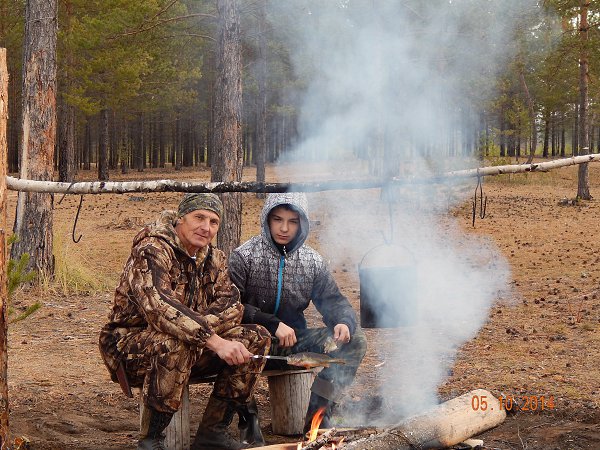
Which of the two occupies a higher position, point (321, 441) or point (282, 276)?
point (282, 276)

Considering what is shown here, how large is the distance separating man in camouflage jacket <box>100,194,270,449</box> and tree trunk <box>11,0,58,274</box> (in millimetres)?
4903

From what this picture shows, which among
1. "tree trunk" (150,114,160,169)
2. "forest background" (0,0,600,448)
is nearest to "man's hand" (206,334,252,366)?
"forest background" (0,0,600,448)

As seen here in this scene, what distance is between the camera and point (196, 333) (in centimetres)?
348

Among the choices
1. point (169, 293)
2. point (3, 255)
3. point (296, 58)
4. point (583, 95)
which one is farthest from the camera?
point (583, 95)

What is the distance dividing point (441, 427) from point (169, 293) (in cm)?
151

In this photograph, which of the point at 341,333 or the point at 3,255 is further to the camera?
the point at 341,333

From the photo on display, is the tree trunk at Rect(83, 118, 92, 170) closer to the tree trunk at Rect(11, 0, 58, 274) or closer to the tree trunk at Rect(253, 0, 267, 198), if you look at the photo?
the tree trunk at Rect(253, 0, 267, 198)

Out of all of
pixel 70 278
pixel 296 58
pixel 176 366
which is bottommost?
pixel 70 278

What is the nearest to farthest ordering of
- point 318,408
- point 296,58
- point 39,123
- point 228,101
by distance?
point 318,408, point 39,123, point 228,101, point 296,58

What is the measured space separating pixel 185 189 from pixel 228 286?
1.95 ft

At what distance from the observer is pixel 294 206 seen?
4.11 meters

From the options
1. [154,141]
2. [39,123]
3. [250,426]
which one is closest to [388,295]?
[250,426]

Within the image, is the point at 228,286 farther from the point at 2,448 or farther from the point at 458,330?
the point at 458,330
